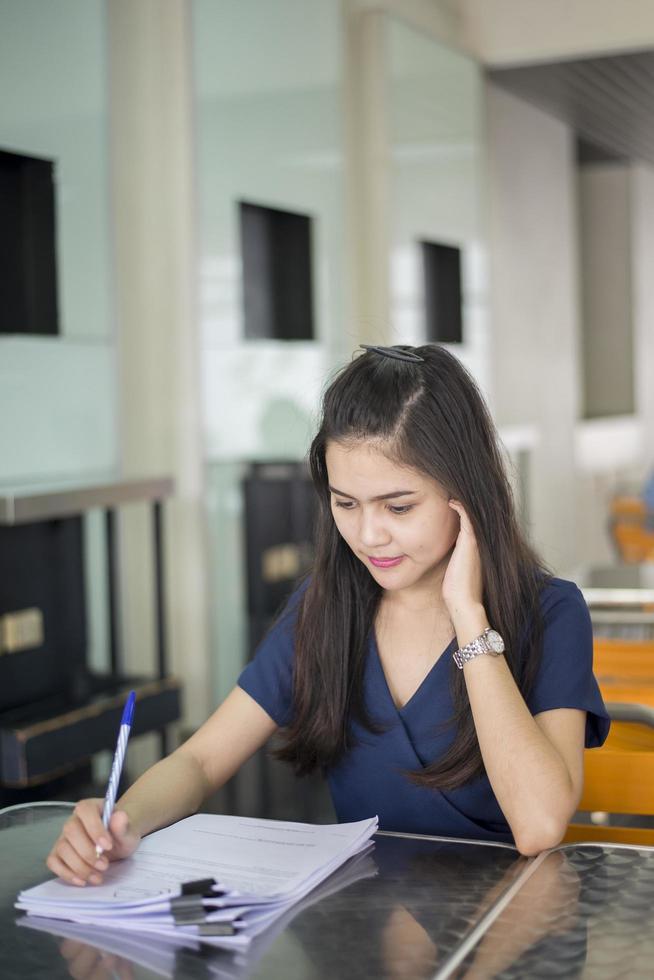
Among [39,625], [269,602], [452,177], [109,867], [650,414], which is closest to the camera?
[109,867]

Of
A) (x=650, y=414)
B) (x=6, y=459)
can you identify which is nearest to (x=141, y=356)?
(x=6, y=459)

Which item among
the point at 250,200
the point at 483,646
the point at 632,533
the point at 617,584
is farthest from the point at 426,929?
the point at 632,533

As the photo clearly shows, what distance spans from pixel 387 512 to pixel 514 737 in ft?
1.09

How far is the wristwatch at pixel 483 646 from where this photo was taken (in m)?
1.63

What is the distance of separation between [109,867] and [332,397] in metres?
0.68

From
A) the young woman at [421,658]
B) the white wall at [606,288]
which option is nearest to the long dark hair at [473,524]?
the young woman at [421,658]

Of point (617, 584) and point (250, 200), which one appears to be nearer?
point (617, 584)

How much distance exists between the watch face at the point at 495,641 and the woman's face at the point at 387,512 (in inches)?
5.1

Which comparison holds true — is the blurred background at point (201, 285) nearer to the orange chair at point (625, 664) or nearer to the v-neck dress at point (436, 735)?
the orange chair at point (625, 664)

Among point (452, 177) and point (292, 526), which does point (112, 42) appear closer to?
point (292, 526)

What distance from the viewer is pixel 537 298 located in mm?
8711

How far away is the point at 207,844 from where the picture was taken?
1.46 metres

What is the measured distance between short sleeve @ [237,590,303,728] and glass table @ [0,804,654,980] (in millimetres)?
391

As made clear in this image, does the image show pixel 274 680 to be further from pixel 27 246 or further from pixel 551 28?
pixel 551 28
